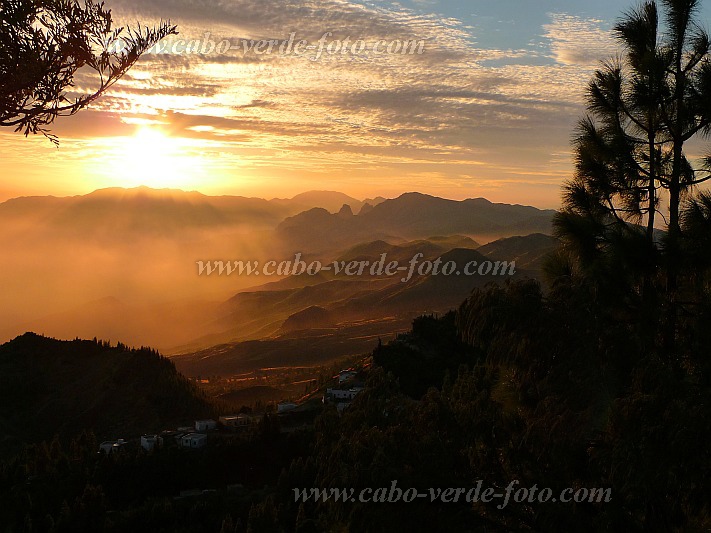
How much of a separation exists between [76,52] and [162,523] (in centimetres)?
2303

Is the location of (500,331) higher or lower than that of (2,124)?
lower

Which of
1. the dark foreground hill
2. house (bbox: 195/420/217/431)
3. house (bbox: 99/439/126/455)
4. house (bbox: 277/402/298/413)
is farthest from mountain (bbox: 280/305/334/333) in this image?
house (bbox: 99/439/126/455)

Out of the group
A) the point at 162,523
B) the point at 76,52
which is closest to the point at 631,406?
the point at 76,52

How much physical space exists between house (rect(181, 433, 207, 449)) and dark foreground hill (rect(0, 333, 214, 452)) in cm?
1561

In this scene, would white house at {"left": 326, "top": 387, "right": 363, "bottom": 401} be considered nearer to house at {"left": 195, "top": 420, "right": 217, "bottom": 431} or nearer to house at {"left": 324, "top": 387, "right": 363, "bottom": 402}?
house at {"left": 324, "top": 387, "right": 363, "bottom": 402}

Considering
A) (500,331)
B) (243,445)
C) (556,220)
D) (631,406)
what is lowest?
(243,445)

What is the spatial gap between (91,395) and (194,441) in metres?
28.1

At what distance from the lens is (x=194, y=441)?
141ft

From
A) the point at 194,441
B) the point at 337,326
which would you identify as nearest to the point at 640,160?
the point at 194,441

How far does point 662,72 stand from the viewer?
1039 cm

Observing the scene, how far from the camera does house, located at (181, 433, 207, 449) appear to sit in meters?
42.5

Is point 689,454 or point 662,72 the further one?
point 662,72

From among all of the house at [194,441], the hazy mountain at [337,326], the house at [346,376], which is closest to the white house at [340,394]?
the house at [346,376]

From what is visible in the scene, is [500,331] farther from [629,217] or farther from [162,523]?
[162,523]
